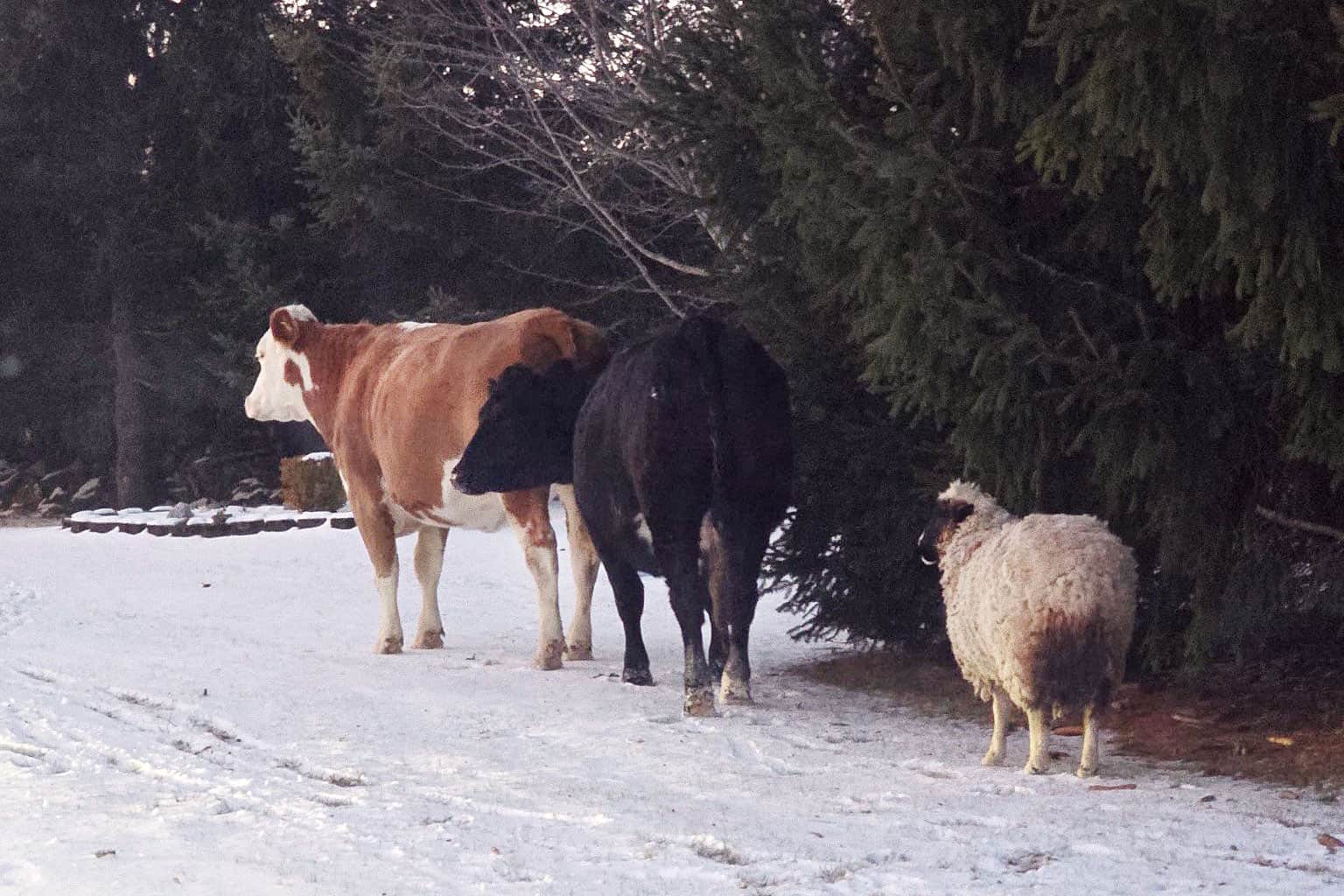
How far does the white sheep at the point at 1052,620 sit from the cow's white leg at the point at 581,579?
13.1 feet

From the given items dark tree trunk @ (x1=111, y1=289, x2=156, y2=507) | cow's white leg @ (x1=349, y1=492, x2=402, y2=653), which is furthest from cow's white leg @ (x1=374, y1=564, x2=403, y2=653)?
dark tree trunk @ (x1=111, y1=289, x2=156, y2=507)

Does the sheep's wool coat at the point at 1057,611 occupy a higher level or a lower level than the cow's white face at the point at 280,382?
lower

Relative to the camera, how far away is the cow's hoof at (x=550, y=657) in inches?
395

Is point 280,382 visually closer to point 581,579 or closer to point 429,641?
point 429,641

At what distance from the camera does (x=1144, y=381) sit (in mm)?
6785

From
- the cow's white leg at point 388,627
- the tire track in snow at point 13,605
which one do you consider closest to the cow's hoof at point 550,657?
the cow's white leg at point 388,627

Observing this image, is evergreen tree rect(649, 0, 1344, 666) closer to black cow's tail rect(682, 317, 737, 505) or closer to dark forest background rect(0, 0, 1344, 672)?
dark forest background rect(0, 0, 1344, 672)

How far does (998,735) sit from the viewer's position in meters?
6.91

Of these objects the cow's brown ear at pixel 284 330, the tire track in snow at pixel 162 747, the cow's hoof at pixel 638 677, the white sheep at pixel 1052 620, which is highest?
the cow's brown ear at pixel 284 330

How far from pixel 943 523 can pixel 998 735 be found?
1054 millimetres

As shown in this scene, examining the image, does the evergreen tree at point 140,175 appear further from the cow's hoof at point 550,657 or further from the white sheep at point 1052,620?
the white sheep at point 1052,620

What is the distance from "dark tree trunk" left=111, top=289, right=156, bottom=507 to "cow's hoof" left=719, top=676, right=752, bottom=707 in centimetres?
1909

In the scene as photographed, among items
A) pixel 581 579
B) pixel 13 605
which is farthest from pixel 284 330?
pixel 13 605

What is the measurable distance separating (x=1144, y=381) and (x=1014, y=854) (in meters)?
2.38
